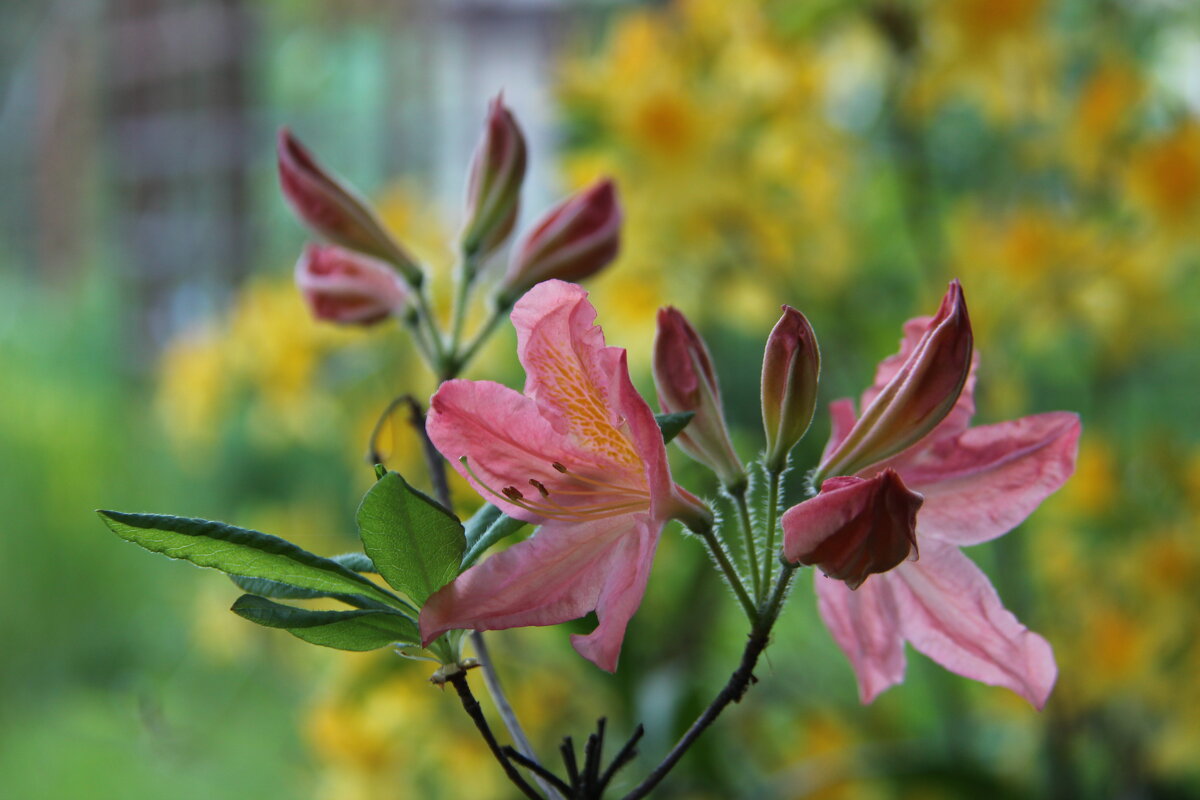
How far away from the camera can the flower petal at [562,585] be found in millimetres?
213

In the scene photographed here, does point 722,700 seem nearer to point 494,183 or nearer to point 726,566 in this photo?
point 726,566

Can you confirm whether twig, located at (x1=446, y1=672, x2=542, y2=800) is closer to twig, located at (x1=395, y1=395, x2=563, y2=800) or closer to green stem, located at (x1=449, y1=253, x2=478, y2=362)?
twig, located at (x1=395, y1=395, x2=563, y2=800)

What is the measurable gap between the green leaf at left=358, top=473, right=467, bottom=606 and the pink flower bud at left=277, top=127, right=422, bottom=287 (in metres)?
0.16

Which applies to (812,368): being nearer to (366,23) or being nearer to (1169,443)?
(1169,443)

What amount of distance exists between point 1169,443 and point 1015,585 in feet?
0.59

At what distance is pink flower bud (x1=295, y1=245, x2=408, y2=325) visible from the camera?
0.36 m

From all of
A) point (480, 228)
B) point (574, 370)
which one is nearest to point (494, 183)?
point (480, 228)

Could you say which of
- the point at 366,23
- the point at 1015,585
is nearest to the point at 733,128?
the point at 1015,585

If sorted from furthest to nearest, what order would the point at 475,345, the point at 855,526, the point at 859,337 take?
A: the point at 859,337 → the point at 475,345 → the point at 855,526

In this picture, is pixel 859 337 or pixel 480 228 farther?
pixel 859 337

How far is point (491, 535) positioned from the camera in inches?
9.0

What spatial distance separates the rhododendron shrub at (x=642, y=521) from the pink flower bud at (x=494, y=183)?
0.29ft

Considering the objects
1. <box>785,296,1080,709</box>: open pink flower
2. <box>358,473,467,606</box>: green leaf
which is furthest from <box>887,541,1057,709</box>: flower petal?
<box>358,473,467,606</box>: green leaf

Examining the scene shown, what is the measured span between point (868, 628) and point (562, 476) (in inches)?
3.2
